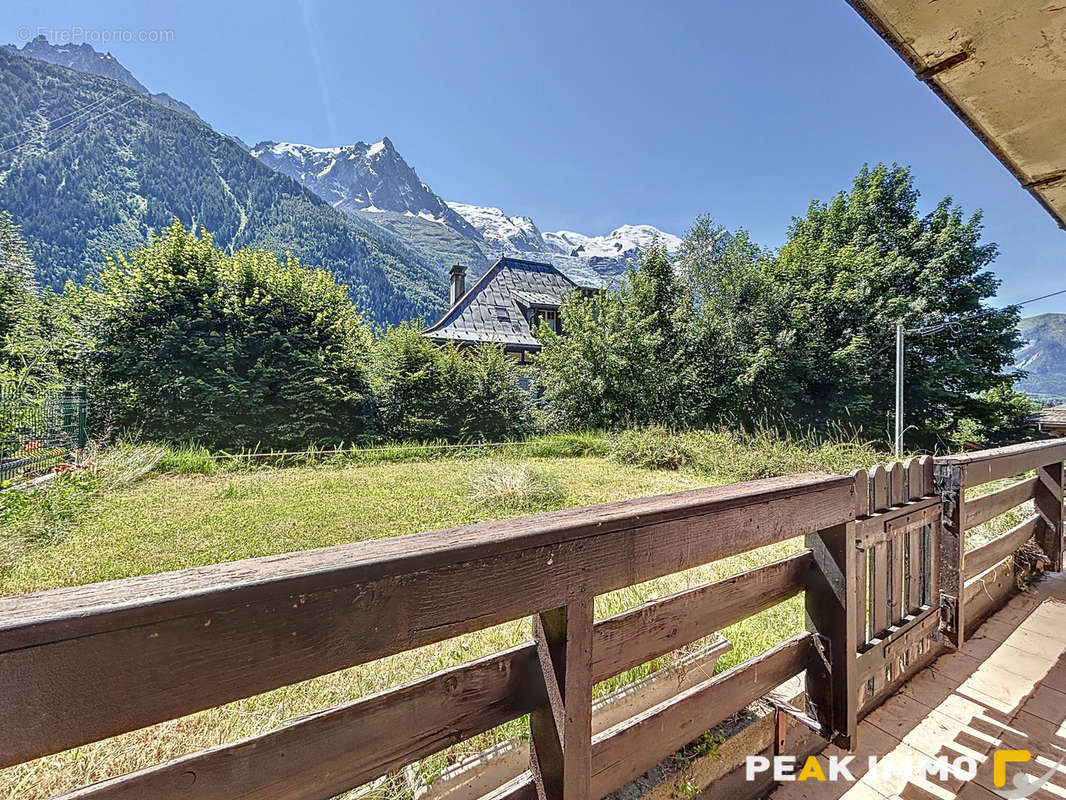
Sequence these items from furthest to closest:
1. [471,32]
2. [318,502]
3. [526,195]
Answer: [526,195], [471,32], [318,502]

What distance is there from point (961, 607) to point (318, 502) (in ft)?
14.5

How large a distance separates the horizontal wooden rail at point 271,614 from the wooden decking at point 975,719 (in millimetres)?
1137

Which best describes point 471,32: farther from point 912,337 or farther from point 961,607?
point 912,337

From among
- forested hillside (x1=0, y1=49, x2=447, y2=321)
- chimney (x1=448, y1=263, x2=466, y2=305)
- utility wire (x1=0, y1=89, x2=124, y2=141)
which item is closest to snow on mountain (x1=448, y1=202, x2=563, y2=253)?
forested hillside (x1=0, y1=49, x2=447, y2=321)

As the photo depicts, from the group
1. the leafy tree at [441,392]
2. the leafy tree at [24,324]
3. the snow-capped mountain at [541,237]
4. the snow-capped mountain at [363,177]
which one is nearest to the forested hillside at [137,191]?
the leafy tree at [24,324]

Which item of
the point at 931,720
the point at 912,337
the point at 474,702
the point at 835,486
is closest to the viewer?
the point at 474,702

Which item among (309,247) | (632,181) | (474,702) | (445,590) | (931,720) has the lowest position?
(931,720)

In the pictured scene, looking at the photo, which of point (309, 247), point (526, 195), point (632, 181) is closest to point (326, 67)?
point (632, 181)

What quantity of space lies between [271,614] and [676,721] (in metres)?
0.96

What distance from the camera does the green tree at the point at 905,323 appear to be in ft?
35.3

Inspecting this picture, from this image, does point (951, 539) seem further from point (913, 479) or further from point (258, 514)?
point (258, 514)

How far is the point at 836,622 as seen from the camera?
4.00 feet

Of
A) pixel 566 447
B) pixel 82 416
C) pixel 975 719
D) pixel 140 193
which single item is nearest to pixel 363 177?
pixel 140 193

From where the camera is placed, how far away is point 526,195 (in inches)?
1366
